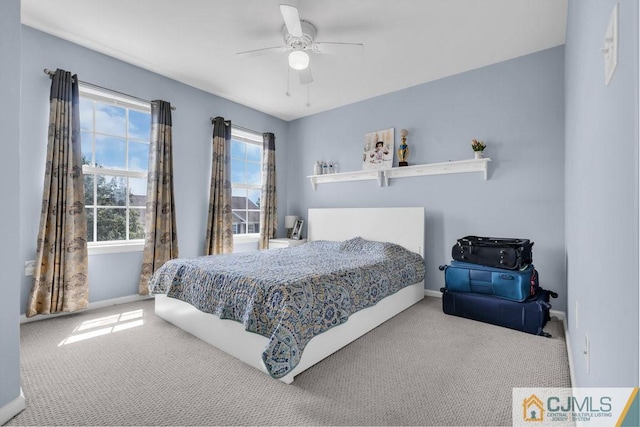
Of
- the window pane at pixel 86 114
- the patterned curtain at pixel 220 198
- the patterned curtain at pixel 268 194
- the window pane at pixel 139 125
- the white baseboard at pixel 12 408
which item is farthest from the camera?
the patterned curtain at pixel 268 194

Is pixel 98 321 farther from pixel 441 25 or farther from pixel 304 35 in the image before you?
pixel 441 25

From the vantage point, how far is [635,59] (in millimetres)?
564

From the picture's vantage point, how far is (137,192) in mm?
3566

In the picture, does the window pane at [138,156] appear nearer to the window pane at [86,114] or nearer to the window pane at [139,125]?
the window pane at [139,125]

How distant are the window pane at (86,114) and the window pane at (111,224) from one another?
88cm

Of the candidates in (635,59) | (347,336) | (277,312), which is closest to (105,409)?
(277,312)

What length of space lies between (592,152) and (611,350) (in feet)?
2.46

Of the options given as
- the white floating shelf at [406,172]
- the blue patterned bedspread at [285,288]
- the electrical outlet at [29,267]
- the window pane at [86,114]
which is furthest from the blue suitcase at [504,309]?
the window pane at [86,114]

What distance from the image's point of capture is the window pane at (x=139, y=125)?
349cm

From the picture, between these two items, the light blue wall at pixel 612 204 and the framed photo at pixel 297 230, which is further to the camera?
the framed photo at pixel 297 230

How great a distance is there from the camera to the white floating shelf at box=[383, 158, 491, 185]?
3.32 meters

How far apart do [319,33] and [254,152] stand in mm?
2511

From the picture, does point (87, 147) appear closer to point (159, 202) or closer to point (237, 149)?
point (159, 202)

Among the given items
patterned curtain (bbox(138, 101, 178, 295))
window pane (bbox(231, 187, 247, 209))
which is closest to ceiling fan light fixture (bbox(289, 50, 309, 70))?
patterned curtain (bbox(138, 101, 178, 295))
